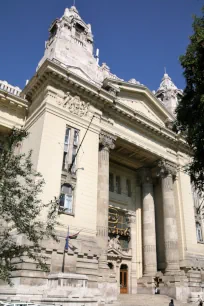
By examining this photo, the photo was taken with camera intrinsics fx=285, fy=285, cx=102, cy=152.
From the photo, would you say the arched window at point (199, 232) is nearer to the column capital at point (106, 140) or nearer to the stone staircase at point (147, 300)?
the stone staircase at point (147, 300)

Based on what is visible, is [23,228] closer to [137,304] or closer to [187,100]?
[187,100]

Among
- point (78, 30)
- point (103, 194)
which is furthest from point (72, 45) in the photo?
point (103, 194)

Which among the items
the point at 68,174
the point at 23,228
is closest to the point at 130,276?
the point at 68,174

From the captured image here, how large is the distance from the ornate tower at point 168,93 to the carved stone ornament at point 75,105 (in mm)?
16682

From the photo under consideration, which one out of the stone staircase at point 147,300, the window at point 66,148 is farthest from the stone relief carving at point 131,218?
the window at point 66,148

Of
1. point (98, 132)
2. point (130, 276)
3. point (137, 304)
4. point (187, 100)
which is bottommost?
point (137, 304)

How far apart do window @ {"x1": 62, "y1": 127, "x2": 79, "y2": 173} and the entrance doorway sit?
12253 mm

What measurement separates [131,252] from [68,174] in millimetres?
12604

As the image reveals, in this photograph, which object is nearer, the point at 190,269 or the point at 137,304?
the point at 137,304

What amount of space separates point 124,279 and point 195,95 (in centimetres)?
1976

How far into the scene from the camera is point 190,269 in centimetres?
2583

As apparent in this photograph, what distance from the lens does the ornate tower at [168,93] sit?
3785 centimetres

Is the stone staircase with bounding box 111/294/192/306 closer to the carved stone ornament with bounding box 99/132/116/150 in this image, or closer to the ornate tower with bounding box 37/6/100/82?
the carved stone ornament with bounding box 99/132/116/150

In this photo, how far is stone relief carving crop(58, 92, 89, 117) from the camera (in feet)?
75.5
